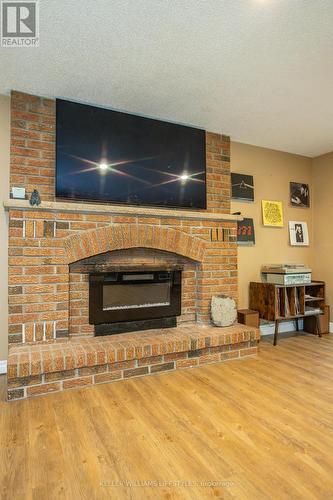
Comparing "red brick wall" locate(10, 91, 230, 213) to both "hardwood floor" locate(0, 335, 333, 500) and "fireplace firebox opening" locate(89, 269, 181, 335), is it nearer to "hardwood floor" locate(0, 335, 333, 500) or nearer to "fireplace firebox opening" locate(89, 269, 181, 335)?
"fireplace firebox opening" locate(89, 269, 181, 335)

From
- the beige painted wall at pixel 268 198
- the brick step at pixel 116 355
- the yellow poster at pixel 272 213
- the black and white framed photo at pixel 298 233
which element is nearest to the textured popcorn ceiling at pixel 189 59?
the beige painted wall at pixel 268 198

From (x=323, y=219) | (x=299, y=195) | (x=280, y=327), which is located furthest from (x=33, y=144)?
(x=323, y=219)

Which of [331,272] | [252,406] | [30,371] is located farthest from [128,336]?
[331,272]

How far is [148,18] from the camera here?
1.76 meters

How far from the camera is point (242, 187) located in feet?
12.0

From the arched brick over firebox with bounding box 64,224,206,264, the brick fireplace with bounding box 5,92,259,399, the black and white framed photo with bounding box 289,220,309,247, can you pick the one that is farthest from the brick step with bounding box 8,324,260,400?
the black and white framed photo with bounding box 289,220,309,247

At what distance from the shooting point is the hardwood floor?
1.30m

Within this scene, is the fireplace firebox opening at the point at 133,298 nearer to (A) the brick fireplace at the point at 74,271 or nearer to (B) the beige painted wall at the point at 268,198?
(A) the brick fireplace at the point at 74,271

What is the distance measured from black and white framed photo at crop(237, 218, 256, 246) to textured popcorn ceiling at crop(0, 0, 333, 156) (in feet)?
3.72

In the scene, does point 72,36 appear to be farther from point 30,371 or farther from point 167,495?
point 167,495

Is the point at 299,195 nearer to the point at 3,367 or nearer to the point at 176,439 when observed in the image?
the point at 176,439

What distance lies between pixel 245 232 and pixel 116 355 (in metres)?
2.14

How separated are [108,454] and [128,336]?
125 centimetres

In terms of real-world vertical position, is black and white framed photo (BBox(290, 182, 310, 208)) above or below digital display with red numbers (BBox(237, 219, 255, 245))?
above
